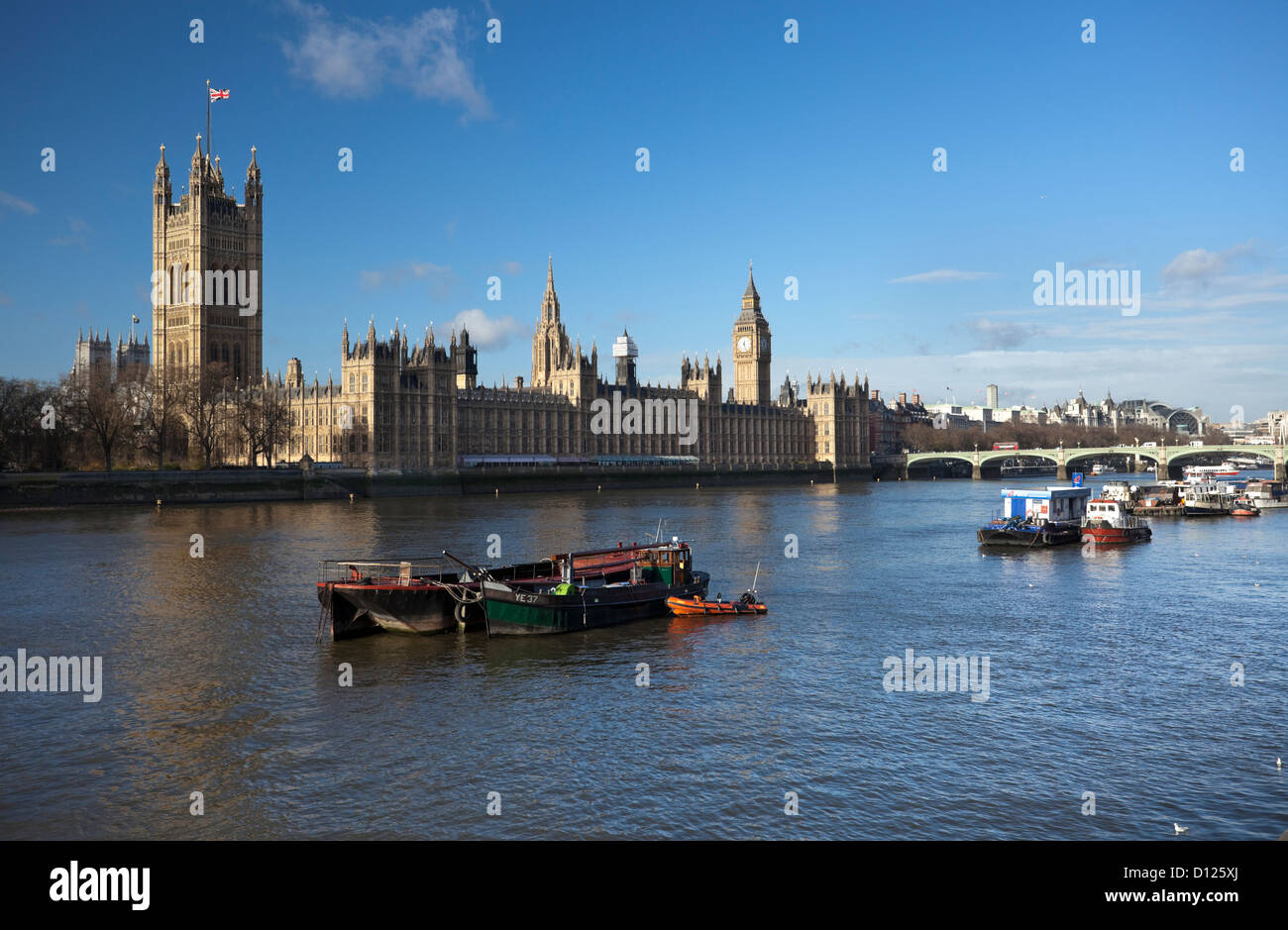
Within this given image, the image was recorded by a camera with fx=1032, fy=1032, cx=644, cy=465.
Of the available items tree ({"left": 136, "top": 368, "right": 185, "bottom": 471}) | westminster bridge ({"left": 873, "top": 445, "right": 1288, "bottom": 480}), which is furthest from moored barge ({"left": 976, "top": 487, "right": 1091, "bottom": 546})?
westminster bridge ({"left": 873, "top": 445, "right": 1288, "bottom": 480})

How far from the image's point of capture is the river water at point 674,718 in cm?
1431

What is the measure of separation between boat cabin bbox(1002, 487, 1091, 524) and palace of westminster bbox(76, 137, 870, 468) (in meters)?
64.4

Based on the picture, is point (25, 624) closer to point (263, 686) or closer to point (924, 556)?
point (263, 686)

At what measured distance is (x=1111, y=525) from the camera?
54094 mm

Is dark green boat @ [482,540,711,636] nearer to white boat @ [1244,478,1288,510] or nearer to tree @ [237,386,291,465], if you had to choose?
tree @ [237,386,291,465]

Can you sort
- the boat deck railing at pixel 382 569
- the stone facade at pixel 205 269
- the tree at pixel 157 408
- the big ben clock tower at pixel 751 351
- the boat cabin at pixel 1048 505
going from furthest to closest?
the big ben clock tower at pixel 751 351
the stone facade at pixel 205 269
the tree at pixel 157 408
the boat cabin at pixel 1048 505
the boat deck railing at pixel 382 569

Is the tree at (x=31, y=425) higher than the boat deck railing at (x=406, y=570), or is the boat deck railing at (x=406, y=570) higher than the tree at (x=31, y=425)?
the tree at (x=31, y=425)

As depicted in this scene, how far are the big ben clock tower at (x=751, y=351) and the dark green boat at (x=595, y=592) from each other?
141 metres

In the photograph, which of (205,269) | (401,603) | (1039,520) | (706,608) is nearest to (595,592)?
(706,608)

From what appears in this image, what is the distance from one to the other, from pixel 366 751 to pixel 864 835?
8184 mm

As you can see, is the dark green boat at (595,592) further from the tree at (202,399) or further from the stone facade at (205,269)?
the stone facade at (205,269)

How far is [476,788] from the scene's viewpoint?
15.3m

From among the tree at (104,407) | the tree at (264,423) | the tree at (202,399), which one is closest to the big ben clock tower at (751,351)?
the tree at (264,423)

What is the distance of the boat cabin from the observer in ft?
177
